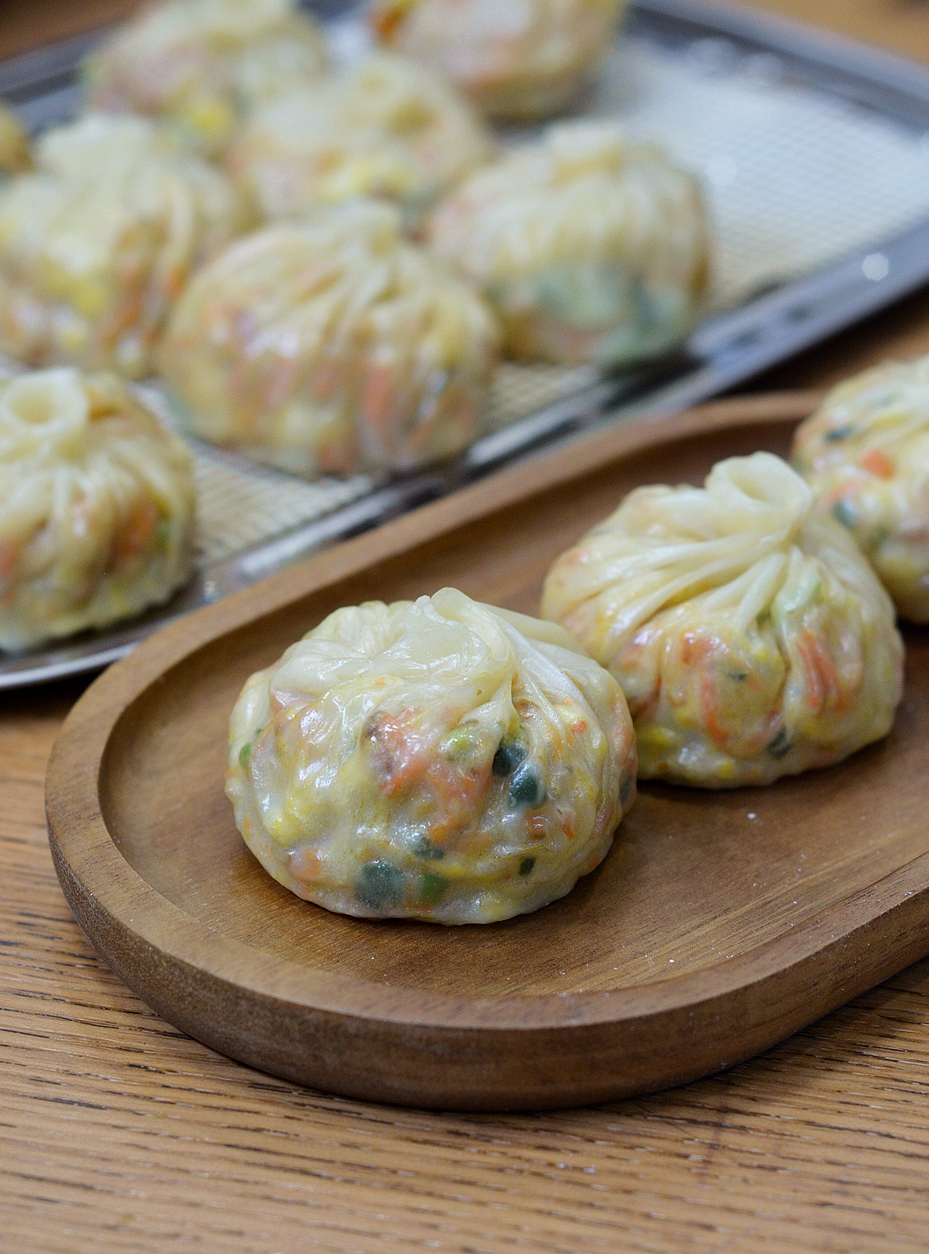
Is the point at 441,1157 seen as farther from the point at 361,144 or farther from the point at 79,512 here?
the point at 361,144

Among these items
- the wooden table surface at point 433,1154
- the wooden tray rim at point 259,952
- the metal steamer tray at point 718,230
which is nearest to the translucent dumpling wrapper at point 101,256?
the metal steamer tray at point 718,230

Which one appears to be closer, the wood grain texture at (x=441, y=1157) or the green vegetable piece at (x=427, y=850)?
the wood grain texture at (x=441, y=1157)

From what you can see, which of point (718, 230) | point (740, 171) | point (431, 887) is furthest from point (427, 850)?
point (740, 171)

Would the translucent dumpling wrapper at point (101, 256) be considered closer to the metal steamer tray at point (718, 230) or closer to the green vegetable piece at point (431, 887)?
the metal steamer tray at point (718, 230)

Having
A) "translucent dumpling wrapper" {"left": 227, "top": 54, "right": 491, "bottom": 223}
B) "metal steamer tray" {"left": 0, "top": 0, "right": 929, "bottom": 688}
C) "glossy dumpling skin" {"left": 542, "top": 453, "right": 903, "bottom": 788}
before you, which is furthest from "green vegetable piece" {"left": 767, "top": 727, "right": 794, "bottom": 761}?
"translucent dumpling wrapper" {"left": 227, "top": 54, "right": 491, "bottom": 223}

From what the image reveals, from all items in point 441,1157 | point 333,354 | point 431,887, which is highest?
point 333,354

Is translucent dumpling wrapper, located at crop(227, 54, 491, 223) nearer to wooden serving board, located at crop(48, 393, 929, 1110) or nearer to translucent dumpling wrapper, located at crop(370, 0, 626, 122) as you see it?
translucent dumpling wrapper, located at crop(370, 0, 626, 122)
